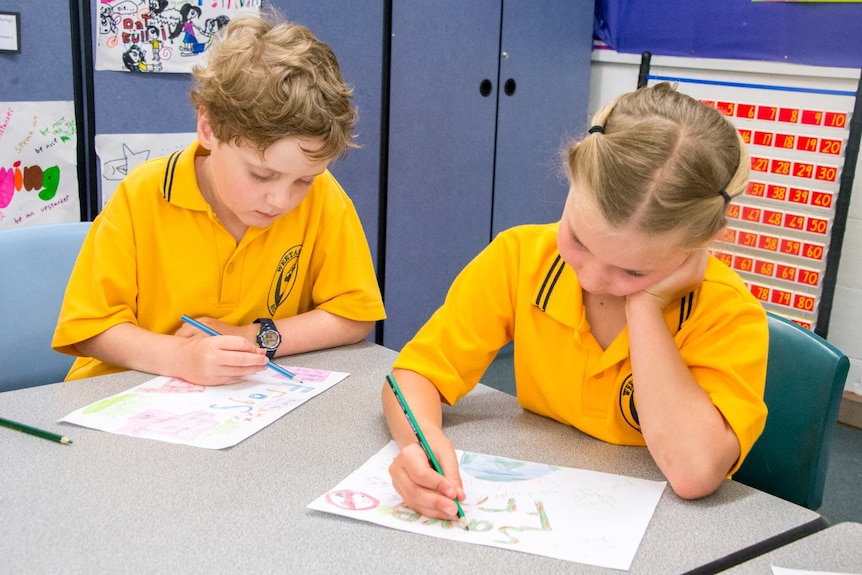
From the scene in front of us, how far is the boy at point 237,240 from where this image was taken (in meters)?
1.29

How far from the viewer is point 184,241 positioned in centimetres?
143

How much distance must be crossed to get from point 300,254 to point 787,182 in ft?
6.49

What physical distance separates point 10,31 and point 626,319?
5.62 ft

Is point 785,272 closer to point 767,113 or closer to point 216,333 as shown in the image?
point 767,113

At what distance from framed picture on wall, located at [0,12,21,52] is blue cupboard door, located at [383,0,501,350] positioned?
1.17m

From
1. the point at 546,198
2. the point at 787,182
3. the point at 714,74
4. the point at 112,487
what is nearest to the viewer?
the point at 112,487

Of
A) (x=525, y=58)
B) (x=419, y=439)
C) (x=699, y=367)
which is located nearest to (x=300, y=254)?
(x=419, y=439)

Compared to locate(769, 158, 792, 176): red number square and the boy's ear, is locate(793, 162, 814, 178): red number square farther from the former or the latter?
the boy's ear

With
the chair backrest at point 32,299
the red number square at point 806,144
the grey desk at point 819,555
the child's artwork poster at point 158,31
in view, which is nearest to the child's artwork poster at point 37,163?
the child's artwork poster at point 158,31

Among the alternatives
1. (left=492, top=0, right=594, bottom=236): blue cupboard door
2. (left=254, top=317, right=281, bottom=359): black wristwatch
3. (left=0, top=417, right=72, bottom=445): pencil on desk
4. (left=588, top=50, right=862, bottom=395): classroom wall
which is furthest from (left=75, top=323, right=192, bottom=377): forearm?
(left=588, top=50, right=862, bottom=395): classroom wall

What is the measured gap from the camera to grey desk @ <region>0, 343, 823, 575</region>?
851mm

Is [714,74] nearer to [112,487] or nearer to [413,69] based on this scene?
[413,69]

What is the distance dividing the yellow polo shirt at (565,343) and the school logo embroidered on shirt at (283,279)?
0.34m

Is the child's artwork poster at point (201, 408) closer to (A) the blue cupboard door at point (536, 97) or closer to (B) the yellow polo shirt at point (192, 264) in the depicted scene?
(B) the yellow polo shirt at point (192, 264)
